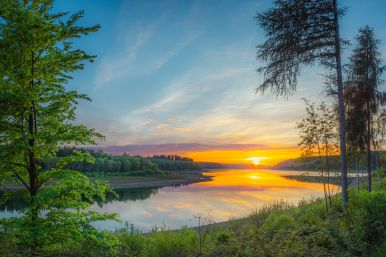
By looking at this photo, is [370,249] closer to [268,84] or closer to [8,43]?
[268,84]

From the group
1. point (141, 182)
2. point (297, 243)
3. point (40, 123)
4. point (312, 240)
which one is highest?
point (40, 123)

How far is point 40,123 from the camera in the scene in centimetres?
906

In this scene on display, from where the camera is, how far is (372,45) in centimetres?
2241

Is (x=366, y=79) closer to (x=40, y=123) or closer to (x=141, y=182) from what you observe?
(x=40, y=123)

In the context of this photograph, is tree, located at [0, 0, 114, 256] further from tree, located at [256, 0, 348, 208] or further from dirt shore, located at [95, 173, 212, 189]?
dirt shore, located at [95, 173, 212, 189]

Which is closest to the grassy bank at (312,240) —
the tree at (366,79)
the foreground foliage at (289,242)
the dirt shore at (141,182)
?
the foreground foliage at (289,242)

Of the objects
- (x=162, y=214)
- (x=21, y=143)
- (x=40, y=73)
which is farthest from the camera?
(x=162, y=214)

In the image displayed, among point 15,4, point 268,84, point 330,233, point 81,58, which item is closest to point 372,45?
point 268,84

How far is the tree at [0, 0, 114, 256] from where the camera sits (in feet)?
26.2

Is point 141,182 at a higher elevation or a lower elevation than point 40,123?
lower

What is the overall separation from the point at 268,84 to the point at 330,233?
271 inches

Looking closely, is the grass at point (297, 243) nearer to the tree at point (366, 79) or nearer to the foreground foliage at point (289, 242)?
the foreground foliage at point (289, 242)

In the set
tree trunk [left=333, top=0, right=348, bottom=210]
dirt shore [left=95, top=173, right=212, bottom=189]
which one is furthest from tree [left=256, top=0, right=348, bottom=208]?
dirt shore [left=95, top=173, right=212, bottom=189]

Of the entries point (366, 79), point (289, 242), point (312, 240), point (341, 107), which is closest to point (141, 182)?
point (366, 79)
